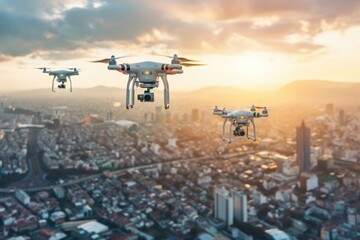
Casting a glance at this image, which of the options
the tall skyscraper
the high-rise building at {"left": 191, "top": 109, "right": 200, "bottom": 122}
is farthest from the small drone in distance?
the high-rise building at {"left": 191, "top": 109, "right": 200, "bottom": 122}

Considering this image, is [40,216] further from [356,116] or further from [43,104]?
[356,116]

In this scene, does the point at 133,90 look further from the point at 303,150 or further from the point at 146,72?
the point at 303,150

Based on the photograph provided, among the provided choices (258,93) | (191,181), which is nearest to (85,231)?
(191,181)

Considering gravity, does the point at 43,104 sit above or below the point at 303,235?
above

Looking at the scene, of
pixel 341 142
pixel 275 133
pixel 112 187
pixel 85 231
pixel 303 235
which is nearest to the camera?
pixel 85 231

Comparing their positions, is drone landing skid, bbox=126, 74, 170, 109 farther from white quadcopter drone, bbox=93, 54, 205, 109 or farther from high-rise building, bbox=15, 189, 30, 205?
high-rise building, bbox=15, 189, 30, 205
